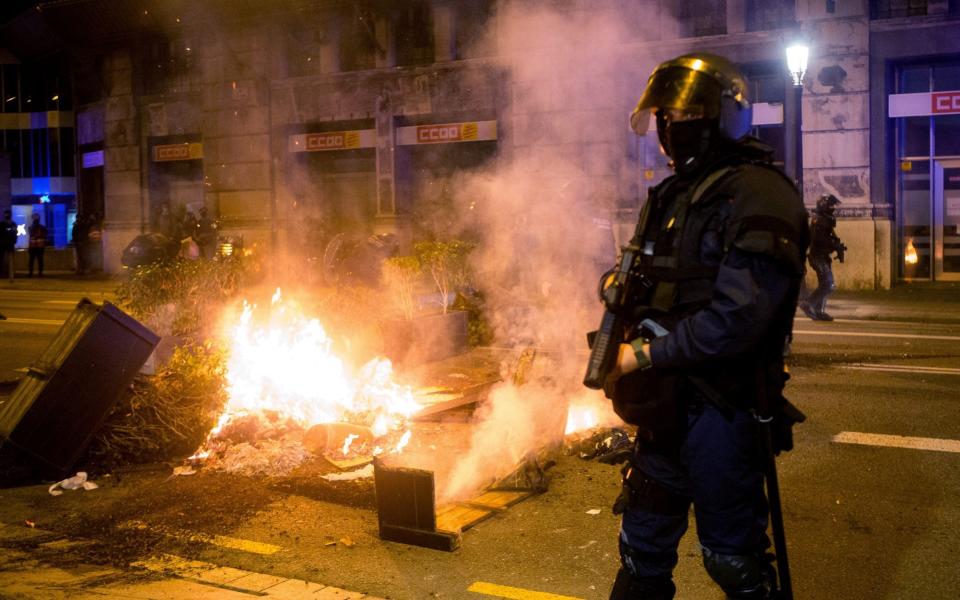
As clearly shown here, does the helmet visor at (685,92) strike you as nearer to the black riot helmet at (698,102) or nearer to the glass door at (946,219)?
the black riot helmet at (698,102)

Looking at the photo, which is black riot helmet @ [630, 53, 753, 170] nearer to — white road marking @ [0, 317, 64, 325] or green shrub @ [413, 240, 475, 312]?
green shrub @ [413, 240, 475, 312]

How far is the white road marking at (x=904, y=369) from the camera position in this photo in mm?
8477

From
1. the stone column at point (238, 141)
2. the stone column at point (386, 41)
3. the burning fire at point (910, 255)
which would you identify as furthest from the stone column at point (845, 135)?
the stone column at point (238, 141)

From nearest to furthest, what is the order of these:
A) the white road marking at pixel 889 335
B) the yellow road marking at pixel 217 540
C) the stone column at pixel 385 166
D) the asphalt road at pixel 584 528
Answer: the asphalt road at pixel 584 528, the yellow road marking at pixel 217 540, the white road marking at pixel 889 335, the stone column at pixel 385 166

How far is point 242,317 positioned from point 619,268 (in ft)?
17.1

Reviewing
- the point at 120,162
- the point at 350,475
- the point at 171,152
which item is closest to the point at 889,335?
the point at 350,475

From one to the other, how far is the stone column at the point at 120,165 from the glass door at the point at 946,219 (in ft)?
66.8

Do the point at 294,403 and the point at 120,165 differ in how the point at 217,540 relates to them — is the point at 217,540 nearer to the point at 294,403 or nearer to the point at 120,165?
the point at 294,403

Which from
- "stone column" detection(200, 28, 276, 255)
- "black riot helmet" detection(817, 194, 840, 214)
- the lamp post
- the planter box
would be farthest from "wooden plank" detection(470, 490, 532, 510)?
"stone column" detection(200, 28, 276, 255)

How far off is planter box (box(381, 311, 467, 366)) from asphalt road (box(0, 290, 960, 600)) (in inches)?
155

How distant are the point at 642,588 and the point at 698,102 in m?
1.47

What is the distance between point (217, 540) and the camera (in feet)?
14.6

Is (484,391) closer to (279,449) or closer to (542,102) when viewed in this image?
(279,449)

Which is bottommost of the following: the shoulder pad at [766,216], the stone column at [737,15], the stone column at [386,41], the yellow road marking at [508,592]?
the yellow road marking at [508,592]
